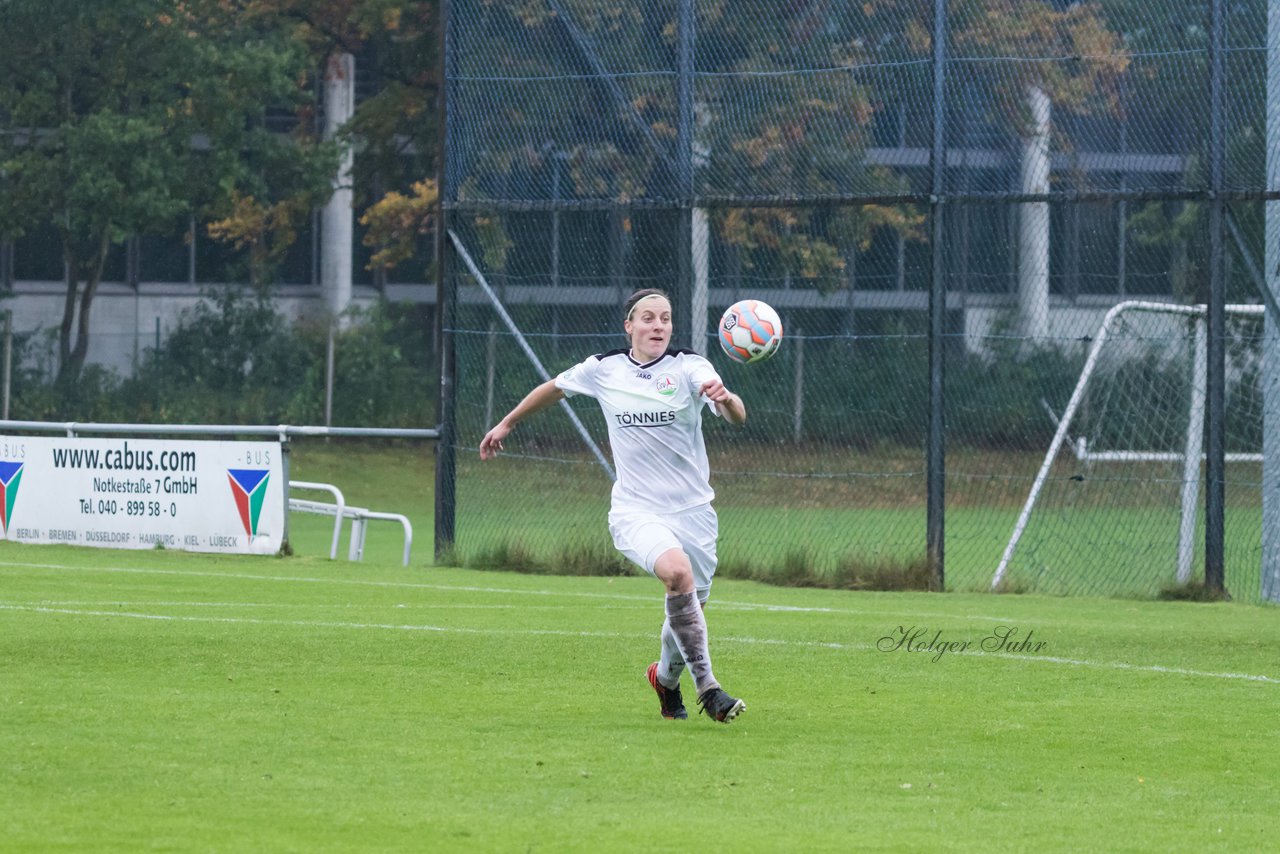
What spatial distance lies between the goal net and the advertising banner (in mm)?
6473

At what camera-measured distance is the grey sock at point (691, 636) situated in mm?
7973

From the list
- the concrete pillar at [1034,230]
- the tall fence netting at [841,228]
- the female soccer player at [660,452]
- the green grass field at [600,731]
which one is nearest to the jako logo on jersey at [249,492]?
the tall fence netting at [841,228]

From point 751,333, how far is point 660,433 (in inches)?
37.1

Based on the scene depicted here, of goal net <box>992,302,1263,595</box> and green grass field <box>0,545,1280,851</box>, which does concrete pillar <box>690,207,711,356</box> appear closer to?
goal net <box>992,302,1263,595</box>

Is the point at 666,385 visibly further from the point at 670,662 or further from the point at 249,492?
the point at 249,492

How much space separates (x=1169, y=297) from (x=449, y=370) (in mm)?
7023

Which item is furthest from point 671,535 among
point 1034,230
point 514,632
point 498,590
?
point 1034,230

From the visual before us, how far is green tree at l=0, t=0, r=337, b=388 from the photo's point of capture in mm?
34844

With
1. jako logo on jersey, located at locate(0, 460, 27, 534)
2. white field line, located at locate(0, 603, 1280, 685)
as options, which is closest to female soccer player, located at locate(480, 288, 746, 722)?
white field line, located at locate(0, 603, 1280, 685)

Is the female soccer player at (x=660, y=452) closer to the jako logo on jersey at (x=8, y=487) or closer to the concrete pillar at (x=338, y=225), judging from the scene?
the jako logo on jersey at (x=8, y=487)

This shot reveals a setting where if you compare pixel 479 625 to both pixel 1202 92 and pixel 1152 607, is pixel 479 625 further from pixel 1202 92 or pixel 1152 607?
pixel 1202 92

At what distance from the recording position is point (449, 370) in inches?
700

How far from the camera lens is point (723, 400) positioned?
26.5 feet

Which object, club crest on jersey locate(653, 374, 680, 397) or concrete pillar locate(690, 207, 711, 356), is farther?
concrete pillar locate(690, 207, 711, 356)
